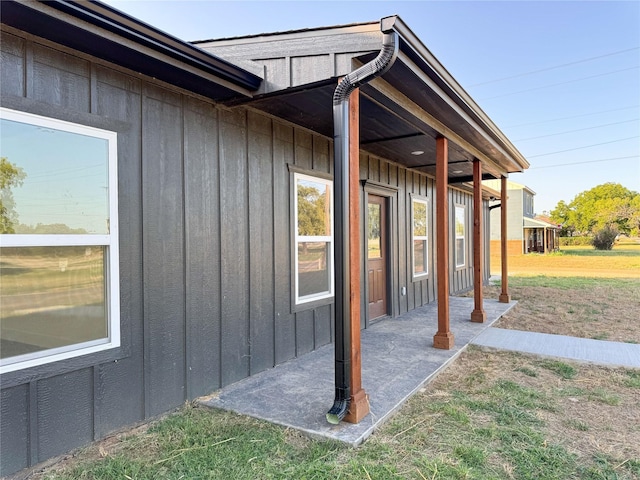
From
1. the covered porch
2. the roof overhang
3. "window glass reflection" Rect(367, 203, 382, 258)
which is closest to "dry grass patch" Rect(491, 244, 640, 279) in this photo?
"window glass reflection" Rect(367, 203, 382, 258)

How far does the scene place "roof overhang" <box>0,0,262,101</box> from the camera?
6.46ft

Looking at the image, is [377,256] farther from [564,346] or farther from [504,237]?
[504,237]

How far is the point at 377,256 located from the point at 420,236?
165cm

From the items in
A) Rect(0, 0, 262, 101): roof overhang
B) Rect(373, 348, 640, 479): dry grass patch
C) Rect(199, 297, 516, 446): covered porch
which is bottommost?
Rect(373, 348, 640, 479): dry grass patch

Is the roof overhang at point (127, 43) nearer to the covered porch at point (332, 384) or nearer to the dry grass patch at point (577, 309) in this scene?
the covered porch at point (332, 384)

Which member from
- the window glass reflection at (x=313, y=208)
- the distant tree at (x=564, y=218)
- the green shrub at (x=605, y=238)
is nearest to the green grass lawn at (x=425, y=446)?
the window glass reflection at (x=313, y=208)

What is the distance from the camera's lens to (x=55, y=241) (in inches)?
88.4

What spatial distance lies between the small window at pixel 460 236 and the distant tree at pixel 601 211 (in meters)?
31.5

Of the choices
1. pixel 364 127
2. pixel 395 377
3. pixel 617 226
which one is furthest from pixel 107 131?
pixel 617 226

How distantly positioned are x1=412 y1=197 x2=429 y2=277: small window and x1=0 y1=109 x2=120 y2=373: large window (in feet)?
17.7

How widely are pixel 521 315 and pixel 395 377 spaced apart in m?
3.98

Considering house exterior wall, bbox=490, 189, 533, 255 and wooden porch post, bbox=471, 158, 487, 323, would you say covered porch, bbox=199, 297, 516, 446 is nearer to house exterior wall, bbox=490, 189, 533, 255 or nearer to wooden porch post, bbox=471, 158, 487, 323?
wooden porch post, bbox=471, 158, 487, 323

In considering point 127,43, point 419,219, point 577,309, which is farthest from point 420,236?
point 127,43

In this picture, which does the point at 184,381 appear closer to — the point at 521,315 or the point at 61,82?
the point at 61,82
